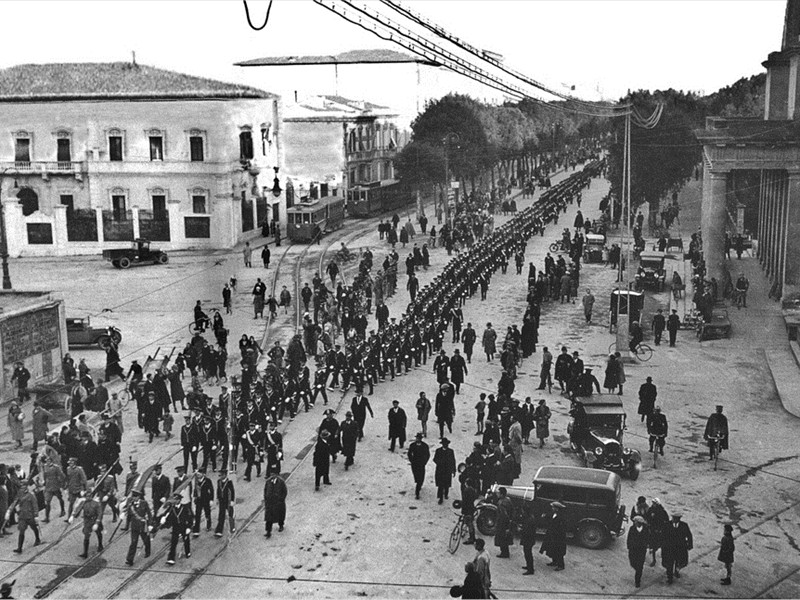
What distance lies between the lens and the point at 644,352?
30.6m

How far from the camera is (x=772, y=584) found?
1544 cm

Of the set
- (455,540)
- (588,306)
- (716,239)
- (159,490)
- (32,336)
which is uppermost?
(716,239)

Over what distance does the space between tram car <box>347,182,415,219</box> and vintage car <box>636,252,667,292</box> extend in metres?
29.4

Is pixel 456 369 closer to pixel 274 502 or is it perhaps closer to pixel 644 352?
pixel 644 352

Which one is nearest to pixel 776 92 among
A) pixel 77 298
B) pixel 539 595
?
pixel 77 298

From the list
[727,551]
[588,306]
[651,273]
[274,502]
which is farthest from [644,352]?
[274,502]

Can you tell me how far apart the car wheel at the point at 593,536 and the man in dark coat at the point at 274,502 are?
5009mm

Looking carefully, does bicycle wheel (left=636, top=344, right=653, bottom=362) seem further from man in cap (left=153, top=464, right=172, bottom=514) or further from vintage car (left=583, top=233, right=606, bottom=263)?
vintage car (left=583, top=233, right=606, bottom=263)

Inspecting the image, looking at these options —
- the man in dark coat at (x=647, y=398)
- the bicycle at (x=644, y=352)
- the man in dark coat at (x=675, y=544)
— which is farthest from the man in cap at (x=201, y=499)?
the bicycle at (x=644, y=352)

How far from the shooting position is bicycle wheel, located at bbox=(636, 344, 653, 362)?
30328 millimetres

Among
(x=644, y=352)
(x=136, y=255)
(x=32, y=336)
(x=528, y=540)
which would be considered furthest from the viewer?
(x=136, y=255)

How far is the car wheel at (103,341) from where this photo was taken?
30.3 meters

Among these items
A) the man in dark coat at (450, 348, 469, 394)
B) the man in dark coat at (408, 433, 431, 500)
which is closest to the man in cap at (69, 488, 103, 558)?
the man in dark coat at (408, 433, 431, 500)

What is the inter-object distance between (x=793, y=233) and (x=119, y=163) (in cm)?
3388
